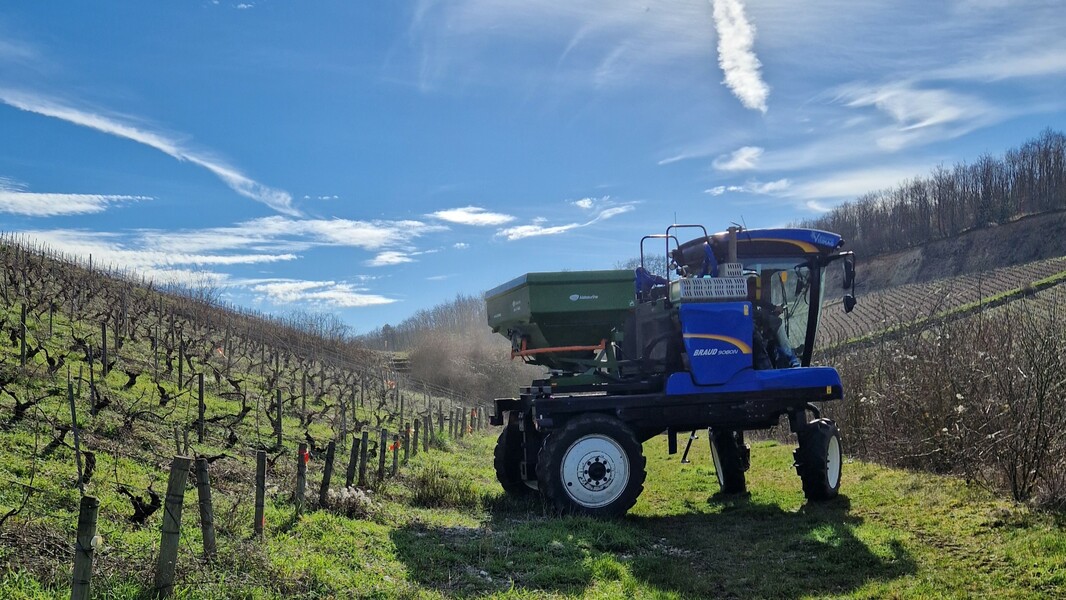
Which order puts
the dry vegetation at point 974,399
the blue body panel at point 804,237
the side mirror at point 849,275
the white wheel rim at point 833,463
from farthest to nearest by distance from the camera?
the blue body panel at point 804,237
the side mirror at point 849,275
the white wheel rim at point 833,463
the dry vegetation at point 974,399

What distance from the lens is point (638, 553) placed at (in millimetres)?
7641

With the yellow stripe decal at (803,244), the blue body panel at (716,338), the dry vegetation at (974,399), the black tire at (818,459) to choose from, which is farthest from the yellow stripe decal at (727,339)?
the dry vegetation at (974,399)

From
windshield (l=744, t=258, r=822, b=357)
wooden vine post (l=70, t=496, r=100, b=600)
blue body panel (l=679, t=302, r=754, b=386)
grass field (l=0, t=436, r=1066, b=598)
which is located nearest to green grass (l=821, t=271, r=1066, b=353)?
windshield (l=744, t=258, r=822, b=357)

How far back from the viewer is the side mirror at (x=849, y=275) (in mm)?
10038

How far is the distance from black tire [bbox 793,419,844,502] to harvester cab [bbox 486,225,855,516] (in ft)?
0.06

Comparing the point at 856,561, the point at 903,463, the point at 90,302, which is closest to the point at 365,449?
the point at 856,561

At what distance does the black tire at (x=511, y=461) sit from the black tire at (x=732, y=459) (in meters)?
3.00

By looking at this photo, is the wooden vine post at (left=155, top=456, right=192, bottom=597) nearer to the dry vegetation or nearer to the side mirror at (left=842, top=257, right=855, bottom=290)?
the dry vegetation

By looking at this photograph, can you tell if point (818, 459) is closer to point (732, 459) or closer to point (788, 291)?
point (732, 459)

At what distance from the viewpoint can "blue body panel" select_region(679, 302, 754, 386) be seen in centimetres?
933

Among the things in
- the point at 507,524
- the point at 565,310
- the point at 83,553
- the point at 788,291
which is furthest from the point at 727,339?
the point at 83,553

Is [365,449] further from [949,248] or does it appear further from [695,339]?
[949,248]

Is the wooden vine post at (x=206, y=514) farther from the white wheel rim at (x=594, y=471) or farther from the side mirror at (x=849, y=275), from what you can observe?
the side mirror at (x=849, y=275)

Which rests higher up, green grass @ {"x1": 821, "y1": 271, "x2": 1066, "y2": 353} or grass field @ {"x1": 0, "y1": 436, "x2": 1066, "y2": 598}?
green grass @ {"x1": 821, "y1": 271, "x2": 1066, "y2": 353}
